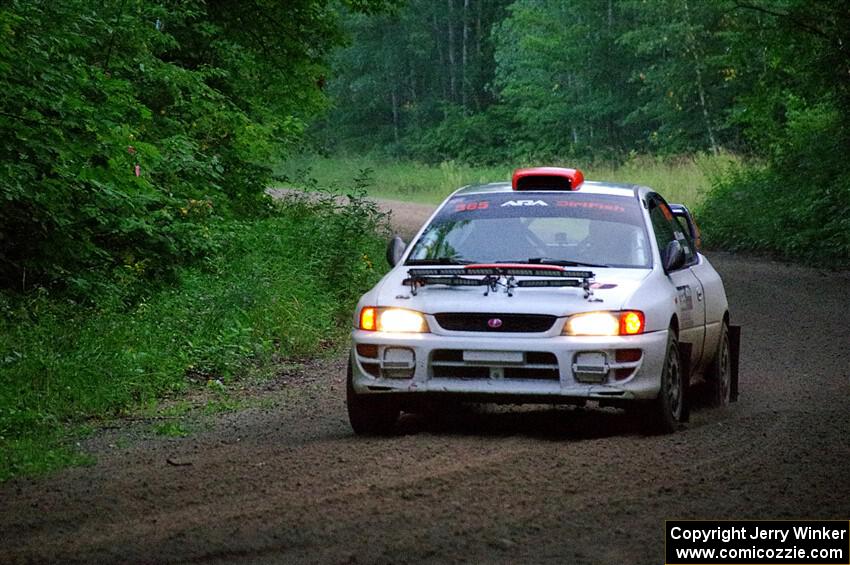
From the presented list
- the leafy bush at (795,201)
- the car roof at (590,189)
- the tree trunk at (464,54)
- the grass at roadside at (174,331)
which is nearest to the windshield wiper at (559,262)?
the car roof at (590,189)

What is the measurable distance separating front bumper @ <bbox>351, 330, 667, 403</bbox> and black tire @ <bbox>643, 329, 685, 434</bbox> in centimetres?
10

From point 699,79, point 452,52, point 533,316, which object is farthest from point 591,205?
point 452,52

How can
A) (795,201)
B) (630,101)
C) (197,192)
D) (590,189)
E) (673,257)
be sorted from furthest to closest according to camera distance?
1. (630,101)
2. (795,201)
3. (197,192)
4. (590,189)
5. (673,257)

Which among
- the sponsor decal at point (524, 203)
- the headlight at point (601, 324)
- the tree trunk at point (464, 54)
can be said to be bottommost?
the headlight at point (601, 324)

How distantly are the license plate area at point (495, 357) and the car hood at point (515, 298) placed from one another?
253 millimetres

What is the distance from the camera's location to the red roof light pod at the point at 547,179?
1059 centimetres

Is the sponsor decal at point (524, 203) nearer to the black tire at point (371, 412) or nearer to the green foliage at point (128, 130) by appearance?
the black tire at point (371, 412)

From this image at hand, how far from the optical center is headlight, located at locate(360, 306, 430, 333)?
9.06 m

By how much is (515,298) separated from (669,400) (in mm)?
1209

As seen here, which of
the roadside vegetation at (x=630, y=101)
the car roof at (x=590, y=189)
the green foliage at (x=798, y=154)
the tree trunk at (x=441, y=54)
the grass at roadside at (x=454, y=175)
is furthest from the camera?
the tree trunk at (x=441, y=54)

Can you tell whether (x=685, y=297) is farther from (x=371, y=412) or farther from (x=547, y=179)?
(x=371, y=412)

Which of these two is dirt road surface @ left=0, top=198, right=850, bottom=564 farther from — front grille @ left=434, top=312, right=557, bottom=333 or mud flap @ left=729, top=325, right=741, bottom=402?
front grille @ left=434, top=312, right=557, bottom=333

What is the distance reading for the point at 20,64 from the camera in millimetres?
11625

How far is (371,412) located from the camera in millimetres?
9367
